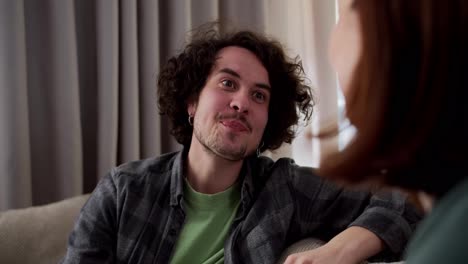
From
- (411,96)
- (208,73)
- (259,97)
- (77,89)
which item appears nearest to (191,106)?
(208,73)

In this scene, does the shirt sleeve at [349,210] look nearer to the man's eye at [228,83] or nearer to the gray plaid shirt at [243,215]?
the gray plaid shirt at [243,215]

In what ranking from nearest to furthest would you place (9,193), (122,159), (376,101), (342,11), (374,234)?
(376,101)
(342,11)
(374,234)
(9,193)
(122,159)

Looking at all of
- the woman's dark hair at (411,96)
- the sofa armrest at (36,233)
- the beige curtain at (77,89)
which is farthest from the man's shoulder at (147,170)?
the woman's dark hair at (411,96)

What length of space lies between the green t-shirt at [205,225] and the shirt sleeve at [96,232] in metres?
0.18

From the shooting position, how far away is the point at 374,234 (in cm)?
117

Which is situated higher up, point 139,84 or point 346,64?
point 346,64

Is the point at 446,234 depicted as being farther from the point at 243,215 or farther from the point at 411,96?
the point at 243,215

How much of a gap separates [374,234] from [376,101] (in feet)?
2.43

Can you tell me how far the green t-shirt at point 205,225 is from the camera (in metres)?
1.26

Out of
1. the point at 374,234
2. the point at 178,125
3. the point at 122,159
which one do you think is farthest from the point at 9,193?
the point at 374,234

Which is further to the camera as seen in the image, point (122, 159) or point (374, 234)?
point (122, 159)

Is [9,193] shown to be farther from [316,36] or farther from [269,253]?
[316,36]

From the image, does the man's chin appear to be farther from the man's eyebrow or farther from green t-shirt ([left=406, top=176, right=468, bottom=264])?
green t-shirt ([left=406, top=176, right=468, bottom=264])

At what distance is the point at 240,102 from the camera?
1350 mm
